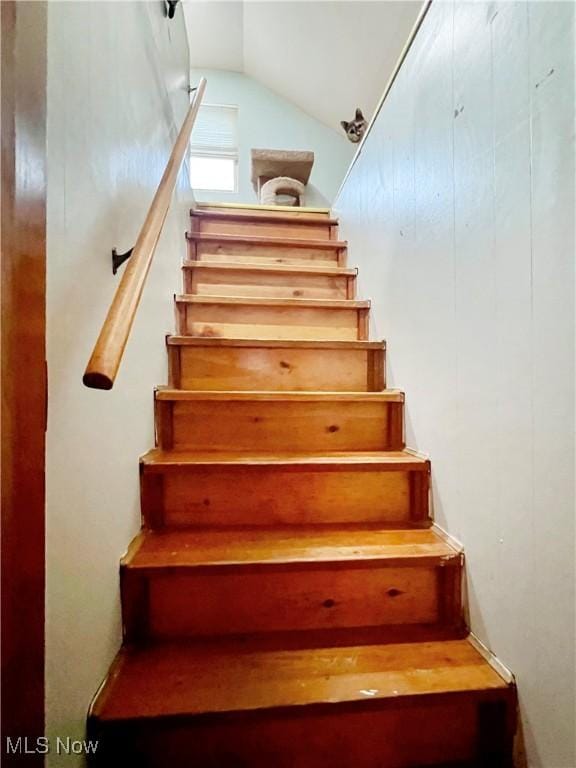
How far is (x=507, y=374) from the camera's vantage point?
80 cm

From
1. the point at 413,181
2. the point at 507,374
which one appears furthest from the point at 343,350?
the point at 507,374

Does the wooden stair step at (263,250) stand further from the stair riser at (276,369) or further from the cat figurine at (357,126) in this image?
the cat figurine at (357,126)

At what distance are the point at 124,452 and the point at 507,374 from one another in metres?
0.91

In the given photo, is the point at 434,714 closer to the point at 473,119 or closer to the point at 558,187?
the point at 558,187

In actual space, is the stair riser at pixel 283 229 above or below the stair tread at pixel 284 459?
above

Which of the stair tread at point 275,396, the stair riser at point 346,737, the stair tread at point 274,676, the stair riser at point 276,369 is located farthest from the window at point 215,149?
A: the stair riser at point 346,737

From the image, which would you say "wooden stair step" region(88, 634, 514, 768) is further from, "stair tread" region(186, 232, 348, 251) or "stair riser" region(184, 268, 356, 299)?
"stair tread" region(186, 232, 348, 251)

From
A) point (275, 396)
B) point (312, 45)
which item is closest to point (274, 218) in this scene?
point (275, 396)

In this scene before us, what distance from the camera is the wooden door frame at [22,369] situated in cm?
39

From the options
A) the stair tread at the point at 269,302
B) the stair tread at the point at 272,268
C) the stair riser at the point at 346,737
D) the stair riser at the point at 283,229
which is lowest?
the stair riser at the point at 346,737

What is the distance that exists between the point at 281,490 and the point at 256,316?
875mm

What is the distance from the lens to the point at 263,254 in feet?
7.09

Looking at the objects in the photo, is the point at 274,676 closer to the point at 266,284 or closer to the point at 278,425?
the point at 278,425

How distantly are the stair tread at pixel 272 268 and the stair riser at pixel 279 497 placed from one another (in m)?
1.16
